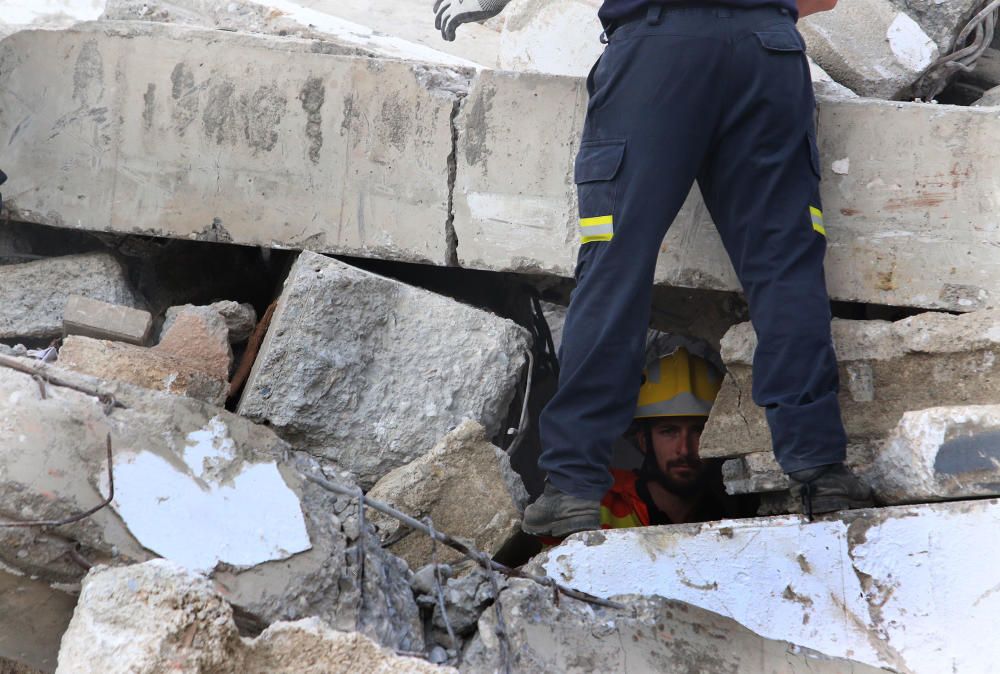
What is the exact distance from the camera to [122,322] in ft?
10.7

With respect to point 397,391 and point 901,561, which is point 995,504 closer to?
point 901,561

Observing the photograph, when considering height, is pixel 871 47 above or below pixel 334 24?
above

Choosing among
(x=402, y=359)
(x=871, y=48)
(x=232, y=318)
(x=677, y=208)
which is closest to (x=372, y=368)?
(x=402, y=359)

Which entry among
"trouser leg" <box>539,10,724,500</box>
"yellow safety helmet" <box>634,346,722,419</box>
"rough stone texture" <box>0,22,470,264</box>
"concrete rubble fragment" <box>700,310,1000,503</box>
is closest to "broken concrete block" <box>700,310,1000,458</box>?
"concrete rubble fragment" <box>700,310,1000,503</box>

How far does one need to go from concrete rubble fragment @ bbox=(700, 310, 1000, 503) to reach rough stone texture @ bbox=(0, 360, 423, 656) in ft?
3.86

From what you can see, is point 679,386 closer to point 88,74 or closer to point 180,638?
point 88,74

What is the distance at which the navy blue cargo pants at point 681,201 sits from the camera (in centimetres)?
266

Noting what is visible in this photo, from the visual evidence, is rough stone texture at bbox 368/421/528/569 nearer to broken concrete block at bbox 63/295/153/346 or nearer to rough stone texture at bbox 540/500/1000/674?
rough stone texture at bbox 540/500/1000/674

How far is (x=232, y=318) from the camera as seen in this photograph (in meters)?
3.47

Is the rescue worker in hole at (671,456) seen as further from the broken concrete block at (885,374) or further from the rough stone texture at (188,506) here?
the rough stone texture at (188,506)

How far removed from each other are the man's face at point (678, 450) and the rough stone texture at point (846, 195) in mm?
924

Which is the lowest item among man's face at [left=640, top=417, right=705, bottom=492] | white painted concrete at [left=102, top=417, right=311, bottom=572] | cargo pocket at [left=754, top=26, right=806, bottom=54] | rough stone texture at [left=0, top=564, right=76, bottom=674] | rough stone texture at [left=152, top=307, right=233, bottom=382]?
man's face at [left=640, top=417, right=705, bottom=492]

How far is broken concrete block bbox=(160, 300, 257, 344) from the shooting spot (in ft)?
11.3

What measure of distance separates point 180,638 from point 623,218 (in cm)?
156
